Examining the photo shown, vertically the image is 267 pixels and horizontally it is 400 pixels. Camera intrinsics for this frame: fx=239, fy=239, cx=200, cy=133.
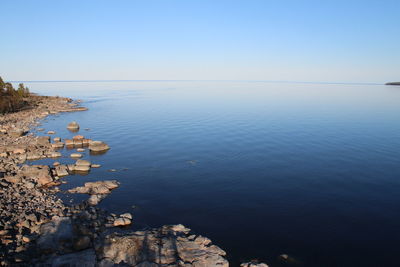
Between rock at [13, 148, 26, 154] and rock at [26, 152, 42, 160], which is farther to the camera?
rock at [13, 148, 26, 154]

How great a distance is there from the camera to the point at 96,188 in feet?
96.6

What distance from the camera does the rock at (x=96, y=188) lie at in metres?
28.7

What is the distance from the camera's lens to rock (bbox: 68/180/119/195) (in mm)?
28703

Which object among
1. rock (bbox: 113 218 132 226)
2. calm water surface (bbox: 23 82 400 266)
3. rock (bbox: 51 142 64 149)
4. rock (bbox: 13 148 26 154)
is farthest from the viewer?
rock (bbox: 51 142 64 149)

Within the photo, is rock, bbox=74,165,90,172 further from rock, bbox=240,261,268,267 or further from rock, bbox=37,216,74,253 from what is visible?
rock, bbox=240,261,268,267

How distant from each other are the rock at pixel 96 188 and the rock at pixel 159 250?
1061 cm

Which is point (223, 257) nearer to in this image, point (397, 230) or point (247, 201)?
point (247, 201)

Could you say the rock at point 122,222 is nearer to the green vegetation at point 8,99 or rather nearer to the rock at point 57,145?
the rock at point 57,145

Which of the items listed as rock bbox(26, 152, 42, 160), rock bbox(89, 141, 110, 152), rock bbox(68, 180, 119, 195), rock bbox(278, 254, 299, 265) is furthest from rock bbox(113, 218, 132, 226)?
rock bbox(26, 152, 42, 160)

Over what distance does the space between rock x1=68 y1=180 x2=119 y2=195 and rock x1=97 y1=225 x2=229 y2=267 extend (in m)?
10.6

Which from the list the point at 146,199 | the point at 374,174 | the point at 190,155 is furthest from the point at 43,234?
the point at 374,174

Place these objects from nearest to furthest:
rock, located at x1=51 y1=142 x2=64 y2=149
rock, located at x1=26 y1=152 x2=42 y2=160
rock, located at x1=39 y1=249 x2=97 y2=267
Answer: rock, located at x1=39 y1=249 x2=97 y2=267
rock, located at x1=26 y1=152 x2=42 y2=160
rock, located at x1=51 y1=142 x2=64 y2=149

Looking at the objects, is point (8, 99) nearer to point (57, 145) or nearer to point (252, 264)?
point (57, 145)

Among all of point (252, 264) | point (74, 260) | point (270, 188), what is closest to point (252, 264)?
point (252, 264)
